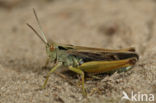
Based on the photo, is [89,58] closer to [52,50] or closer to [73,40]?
[52,50]

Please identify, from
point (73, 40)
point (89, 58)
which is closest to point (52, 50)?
point (89, 58)

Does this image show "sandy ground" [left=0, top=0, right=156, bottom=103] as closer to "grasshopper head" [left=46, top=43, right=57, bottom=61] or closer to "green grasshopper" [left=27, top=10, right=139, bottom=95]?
"green grasshopper" [left=27, top=10, right=139, bottom=95]

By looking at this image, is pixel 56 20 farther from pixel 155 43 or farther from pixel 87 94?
pixel 87 94

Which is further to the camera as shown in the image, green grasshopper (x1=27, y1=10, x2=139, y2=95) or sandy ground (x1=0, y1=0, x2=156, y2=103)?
green grasshopper (x1=27, y1=10, x2=139, y2=95)

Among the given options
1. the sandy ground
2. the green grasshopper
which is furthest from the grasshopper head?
the sandy ground

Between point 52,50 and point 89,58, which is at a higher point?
point 52,50

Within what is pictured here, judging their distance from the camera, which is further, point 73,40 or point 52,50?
Result: point 73,40

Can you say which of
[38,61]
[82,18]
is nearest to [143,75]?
[38,61]
